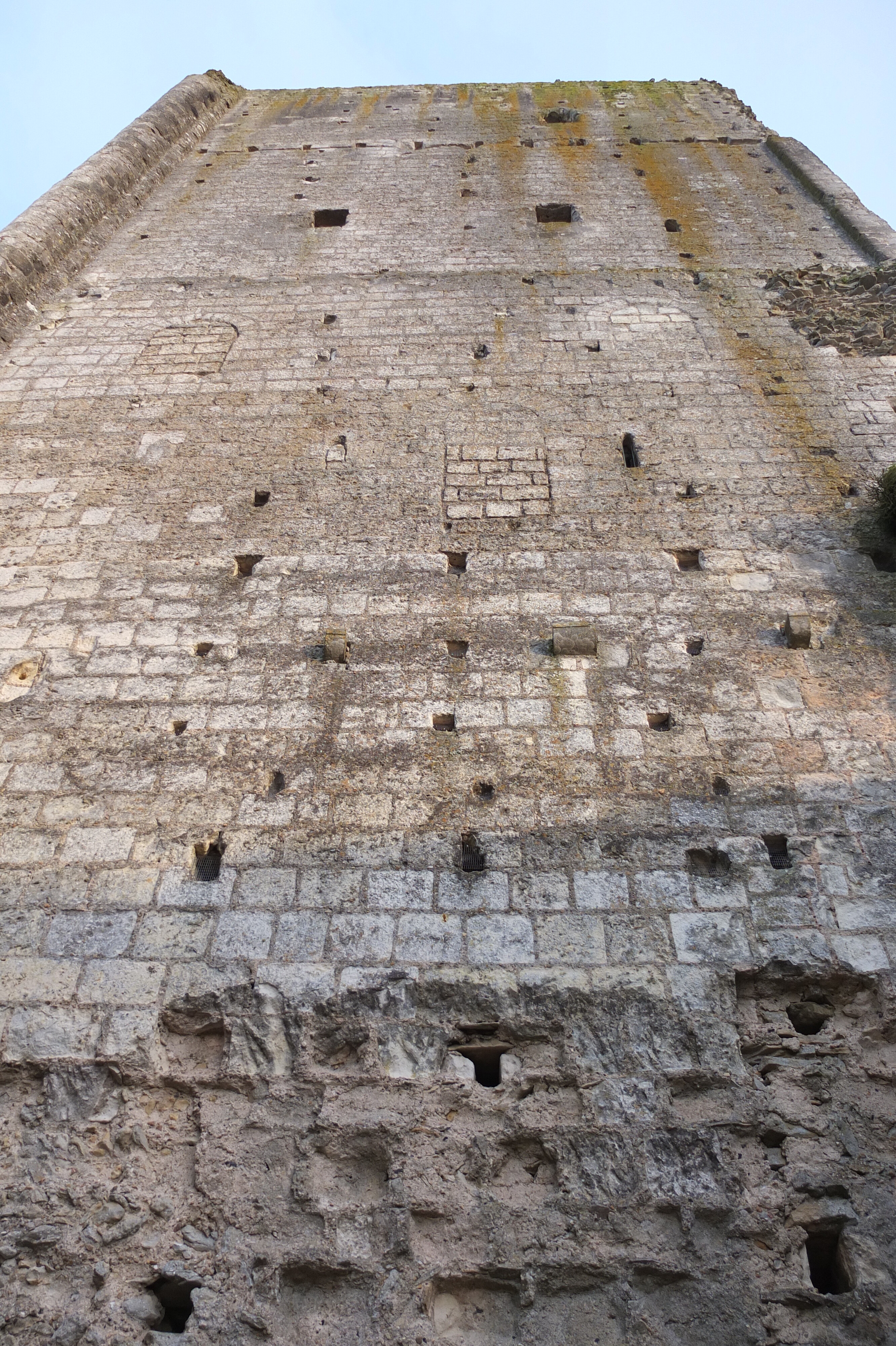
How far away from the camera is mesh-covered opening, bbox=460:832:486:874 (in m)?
3.67

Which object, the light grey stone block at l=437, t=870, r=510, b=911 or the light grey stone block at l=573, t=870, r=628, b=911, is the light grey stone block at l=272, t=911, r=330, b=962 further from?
the light grey stone block at l=573, t=870, r=628, b=911

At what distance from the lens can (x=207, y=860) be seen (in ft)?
12.4

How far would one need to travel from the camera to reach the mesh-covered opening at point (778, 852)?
144 inches

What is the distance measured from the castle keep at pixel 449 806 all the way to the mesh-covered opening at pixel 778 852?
0.02m

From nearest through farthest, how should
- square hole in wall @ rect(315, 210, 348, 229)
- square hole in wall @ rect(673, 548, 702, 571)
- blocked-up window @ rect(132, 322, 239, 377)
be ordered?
square hole in wall @ rect(673, 548, 702, 571)
blocked-up window @ rect(132, 322, 239, 377)
square hole in wall @ rect(315, 210, 348, 229)

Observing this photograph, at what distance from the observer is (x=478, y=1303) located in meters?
2.84

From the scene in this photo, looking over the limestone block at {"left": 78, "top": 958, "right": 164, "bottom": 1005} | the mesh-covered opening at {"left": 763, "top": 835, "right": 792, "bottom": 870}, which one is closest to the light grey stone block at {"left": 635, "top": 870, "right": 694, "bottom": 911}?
the mesh-covered opening at {"left": 763, "top": 835, "right": 792, "bottom": 870}

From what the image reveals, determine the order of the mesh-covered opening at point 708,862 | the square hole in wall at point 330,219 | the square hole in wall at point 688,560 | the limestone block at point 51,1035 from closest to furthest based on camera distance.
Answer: the limestone block at point 51,1035 < the mesh-covered opening at point 708,862 < the square hole in wall at point 688,560 < the square hole in wall at point 330,219

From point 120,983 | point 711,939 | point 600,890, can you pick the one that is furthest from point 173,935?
point 711,939

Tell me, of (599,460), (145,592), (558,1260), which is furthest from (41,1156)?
(599,460)

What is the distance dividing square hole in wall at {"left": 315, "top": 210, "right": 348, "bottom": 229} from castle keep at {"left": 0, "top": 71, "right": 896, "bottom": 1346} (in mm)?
1212

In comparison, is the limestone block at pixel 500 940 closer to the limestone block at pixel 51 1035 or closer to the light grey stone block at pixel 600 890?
the light grey stone block at pixel 600 890

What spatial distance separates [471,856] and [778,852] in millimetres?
1298

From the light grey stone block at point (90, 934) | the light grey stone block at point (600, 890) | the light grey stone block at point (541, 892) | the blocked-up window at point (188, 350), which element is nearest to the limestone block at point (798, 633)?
the light grey stone block at point (600, 890)
